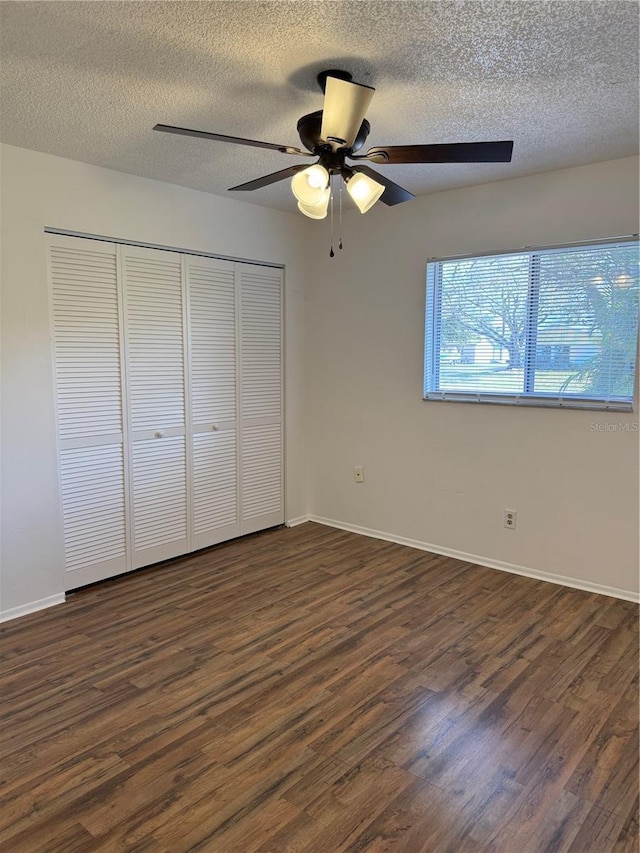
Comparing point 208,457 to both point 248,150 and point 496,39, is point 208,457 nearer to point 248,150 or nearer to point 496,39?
point 248,150

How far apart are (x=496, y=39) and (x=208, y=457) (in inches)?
115

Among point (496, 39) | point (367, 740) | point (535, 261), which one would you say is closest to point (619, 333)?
point (535, 261)

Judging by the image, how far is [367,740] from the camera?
205 cm

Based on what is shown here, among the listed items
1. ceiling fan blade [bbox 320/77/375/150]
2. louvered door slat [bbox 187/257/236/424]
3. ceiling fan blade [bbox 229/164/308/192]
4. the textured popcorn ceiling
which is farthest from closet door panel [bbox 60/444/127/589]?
ceiling fan blade [bbox 320/77/375/150]

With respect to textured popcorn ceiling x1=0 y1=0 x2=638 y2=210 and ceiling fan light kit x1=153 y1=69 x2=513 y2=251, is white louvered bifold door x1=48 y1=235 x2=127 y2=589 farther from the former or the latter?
ceiling fan light kit x1=153 y1=69 x2=513 y2=251

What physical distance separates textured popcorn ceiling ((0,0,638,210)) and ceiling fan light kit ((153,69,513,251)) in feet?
0.59

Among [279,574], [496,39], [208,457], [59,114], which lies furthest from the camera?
[208,457]

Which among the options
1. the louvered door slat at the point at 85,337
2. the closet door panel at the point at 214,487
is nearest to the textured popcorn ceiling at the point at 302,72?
the louvered door slat at the point at 85,337

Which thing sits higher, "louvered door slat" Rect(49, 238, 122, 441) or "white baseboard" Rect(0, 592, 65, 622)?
"louvered door slat" Rect(49, 238, 122, 441)

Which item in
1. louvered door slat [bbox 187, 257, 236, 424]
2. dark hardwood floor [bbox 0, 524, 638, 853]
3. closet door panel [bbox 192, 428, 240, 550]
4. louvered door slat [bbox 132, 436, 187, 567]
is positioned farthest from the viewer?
closet door panel [bbox 192, 428, 240, 550]

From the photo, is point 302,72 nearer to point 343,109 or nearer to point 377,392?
point 343,109

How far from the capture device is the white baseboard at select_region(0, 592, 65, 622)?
2957mm

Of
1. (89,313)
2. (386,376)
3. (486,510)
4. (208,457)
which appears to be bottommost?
(486,510)

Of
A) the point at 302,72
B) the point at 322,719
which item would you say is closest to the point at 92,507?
the point at 322,719
